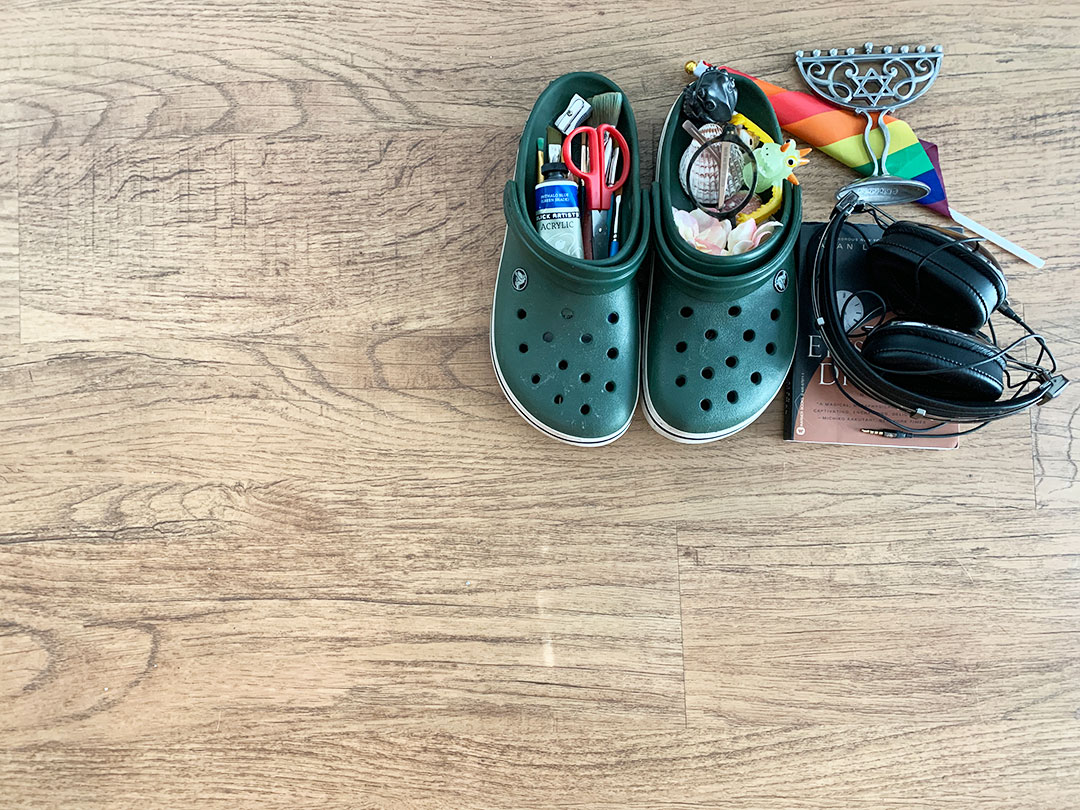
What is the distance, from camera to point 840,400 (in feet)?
2.53

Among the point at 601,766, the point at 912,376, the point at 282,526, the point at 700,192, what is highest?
the point at 700,192

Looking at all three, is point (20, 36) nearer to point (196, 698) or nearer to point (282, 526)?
point (282, 526)

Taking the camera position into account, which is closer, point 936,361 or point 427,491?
point 936,361

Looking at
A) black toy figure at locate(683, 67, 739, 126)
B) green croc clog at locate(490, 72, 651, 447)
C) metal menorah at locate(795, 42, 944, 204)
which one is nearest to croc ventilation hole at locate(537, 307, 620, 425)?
green croc clog at locate(490, 72, 651, 447)

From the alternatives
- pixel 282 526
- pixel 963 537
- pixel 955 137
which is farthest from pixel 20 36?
pixel 963 537

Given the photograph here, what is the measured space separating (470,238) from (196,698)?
0.56 meters

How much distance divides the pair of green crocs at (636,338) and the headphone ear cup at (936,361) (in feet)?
0.30

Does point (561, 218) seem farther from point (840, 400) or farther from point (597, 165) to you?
point (840, 400)

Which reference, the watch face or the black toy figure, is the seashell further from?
the watch face

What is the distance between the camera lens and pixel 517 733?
0.76 m

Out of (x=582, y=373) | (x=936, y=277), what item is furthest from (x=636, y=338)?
(x=936, y=277)

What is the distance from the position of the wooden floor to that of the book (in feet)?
0.08

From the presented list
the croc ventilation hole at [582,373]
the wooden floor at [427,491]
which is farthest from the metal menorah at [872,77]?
the croc ventilation hole at [582,373]

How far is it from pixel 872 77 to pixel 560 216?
396 mm
